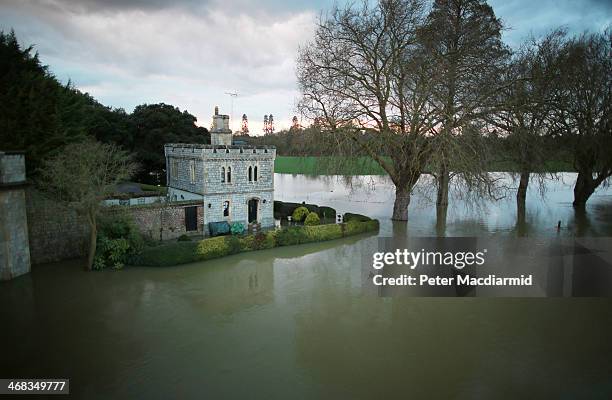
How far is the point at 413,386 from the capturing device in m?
9.52

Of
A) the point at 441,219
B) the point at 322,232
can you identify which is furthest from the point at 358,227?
the point at 441,219

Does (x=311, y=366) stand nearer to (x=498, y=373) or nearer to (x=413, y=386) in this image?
(x=413, y=386)

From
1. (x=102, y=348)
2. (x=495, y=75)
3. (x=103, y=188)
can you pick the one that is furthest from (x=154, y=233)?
(x=495, y=75)

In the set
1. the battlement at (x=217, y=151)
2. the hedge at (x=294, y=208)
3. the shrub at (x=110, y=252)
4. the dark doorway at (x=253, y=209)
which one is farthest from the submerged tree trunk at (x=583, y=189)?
the shrub at (x=110, y=252)

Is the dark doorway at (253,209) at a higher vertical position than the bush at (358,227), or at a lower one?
higher

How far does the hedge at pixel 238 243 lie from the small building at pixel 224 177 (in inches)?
104

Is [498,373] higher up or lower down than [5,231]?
lower down

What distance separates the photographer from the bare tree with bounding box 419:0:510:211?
73.9 feet

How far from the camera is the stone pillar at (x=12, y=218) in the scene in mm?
15469

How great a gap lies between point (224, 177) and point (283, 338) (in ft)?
45.9

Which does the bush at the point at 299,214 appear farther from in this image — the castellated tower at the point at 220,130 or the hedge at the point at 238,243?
the castellated tower at the point at 220,130

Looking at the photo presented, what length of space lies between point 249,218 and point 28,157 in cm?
1167

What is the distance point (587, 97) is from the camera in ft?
96.3

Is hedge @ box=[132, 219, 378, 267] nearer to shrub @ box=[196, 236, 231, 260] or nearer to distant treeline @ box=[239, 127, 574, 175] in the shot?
shrub @ box=[196, 236, 231, 260]
